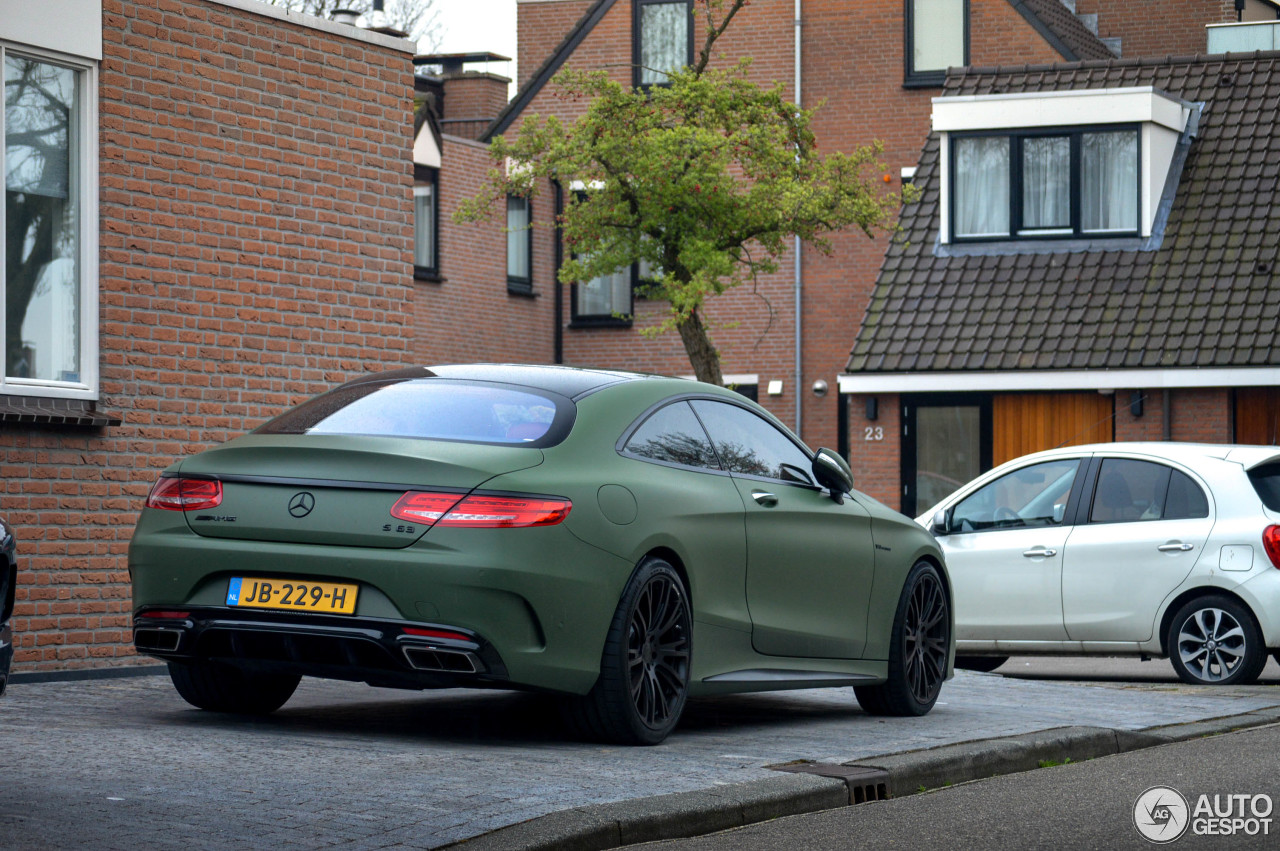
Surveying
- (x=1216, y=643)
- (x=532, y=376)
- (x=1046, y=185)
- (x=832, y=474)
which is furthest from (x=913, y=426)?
(x=532, y=376)

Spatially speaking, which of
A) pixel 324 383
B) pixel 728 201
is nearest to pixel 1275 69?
pixel 728 201

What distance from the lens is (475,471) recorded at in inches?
280

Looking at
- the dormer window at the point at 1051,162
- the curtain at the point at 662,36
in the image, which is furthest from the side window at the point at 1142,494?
the curtain at the point at 662,36

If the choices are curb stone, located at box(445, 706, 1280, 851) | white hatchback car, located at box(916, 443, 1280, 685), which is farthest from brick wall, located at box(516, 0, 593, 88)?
curb stone, located at box(445, 706, 1280, 851)

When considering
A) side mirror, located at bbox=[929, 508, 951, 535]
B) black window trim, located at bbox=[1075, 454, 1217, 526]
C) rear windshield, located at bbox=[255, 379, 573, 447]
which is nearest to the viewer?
rear windshield, located at bbox=[255, 379, 573, 447]

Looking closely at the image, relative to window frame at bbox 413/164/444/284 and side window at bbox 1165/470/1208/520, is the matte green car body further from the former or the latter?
window frame at bbox 413/164/444/284

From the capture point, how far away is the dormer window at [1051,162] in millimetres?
24188

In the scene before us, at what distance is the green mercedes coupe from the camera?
703cm

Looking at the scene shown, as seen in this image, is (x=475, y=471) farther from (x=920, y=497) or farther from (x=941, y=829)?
(x=920, y=497)

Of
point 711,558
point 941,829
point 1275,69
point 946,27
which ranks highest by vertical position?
point 946,27

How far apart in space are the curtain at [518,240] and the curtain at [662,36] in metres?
3.15

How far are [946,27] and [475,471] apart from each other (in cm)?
2611

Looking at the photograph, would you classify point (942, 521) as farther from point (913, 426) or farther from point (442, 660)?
point (913, 426)

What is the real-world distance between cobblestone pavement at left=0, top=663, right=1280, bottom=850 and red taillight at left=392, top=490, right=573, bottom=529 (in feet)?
2.90
